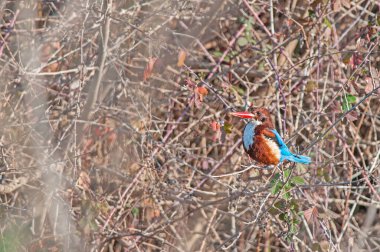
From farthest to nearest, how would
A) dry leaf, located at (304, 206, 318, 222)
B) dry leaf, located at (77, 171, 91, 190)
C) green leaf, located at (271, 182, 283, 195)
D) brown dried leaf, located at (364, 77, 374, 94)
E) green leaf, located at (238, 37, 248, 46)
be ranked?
green leaf, located at (238, 37, 248, 46), dry leaf, located at (77, 171, 91, 190), brown dried leaf, located at (364, 77, 374, 94), dry leaf, located at (304, 206, 318, 222), green leaf, located at (271, 182, 283, 195)

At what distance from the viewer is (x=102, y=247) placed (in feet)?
12.4

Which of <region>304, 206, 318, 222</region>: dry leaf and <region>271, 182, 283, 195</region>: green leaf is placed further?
<region>304, 206, 318, 222</region>: dry leaf

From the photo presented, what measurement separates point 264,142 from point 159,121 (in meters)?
1.12

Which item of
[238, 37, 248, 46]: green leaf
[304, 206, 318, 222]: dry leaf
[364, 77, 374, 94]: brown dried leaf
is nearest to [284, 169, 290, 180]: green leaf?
[304, 206, 318, 222]: dry leaf

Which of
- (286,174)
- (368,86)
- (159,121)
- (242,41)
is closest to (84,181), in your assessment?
(159,121)

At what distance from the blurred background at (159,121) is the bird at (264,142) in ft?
1.58

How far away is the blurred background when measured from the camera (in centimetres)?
357

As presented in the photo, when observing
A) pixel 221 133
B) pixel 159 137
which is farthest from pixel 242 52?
pixel 221 133

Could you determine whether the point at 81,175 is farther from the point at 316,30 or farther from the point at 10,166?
the point at 316,30

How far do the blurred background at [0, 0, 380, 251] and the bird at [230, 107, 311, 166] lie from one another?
1.58 ft

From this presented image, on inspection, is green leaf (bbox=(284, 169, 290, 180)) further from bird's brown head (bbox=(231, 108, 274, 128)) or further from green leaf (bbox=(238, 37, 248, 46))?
green leaf (bbox=(238, 37, 248, 46))

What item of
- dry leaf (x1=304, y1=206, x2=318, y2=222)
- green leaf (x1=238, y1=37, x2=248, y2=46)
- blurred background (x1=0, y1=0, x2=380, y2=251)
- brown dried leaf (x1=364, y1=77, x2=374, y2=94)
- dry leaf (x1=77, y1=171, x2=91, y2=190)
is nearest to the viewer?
dry leaf (x1=304, y1=206, x2=318, y2=222)

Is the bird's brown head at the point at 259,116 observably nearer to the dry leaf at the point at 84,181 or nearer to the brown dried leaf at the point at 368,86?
the brown dried leaf at the point at 368,86

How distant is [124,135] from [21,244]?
722 millimetres
